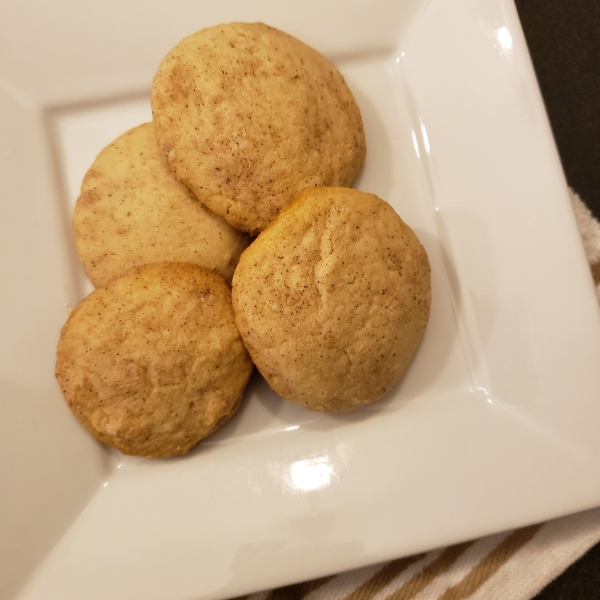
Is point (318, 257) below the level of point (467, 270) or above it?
above

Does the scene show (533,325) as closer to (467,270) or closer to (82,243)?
(467,270)

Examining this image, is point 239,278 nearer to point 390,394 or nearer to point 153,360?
point 153,360

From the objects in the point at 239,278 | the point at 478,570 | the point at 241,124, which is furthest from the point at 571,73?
the point at 478,570

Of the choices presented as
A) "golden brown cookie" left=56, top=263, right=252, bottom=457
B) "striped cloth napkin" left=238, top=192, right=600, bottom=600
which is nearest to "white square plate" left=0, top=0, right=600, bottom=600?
"golden brown cookie" left=56, top=263, right=252, bottom=457

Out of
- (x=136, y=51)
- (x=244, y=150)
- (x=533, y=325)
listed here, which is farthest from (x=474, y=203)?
(x=136, y=51)

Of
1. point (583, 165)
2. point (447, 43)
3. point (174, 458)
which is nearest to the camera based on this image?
point (174, 458)

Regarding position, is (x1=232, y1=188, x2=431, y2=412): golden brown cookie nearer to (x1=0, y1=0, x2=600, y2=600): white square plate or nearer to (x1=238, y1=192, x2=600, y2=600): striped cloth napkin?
(x1=0, y1=0, x2=600, y2=600): white square plate
